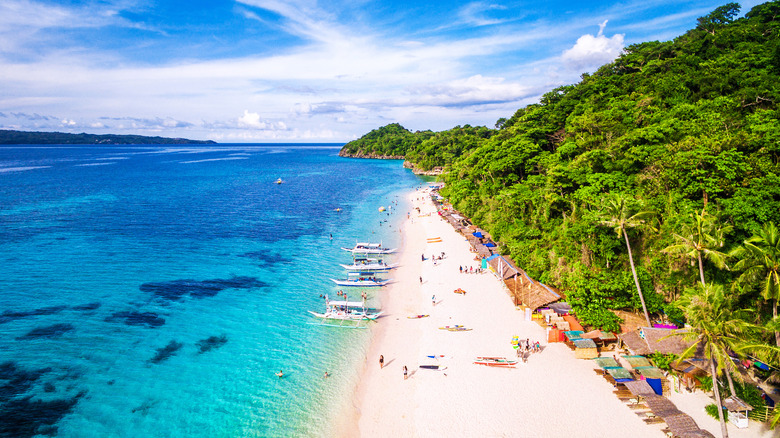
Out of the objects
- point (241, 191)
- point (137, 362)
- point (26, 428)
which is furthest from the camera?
point (241, 191)

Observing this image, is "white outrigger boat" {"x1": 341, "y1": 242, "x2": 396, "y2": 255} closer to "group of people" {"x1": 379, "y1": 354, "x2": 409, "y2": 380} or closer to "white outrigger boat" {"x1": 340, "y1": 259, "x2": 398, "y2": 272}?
"white outrigger boat" {"x1": 340, "y1": 259, "x2": 398, "y2": 272}

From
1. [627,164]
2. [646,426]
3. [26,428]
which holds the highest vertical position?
[627,164]

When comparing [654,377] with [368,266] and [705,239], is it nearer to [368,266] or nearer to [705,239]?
[705,239]

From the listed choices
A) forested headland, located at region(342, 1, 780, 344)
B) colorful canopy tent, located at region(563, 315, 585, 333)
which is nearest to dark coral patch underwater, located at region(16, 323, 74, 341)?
colorful canopy tent, located at region(563, 315, 585, 333)

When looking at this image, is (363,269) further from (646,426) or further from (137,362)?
(646,426)

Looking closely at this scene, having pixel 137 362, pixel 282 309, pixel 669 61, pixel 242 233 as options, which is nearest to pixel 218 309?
pixel 282 309

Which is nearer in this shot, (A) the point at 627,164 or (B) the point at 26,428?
(B) the point at 26,428
